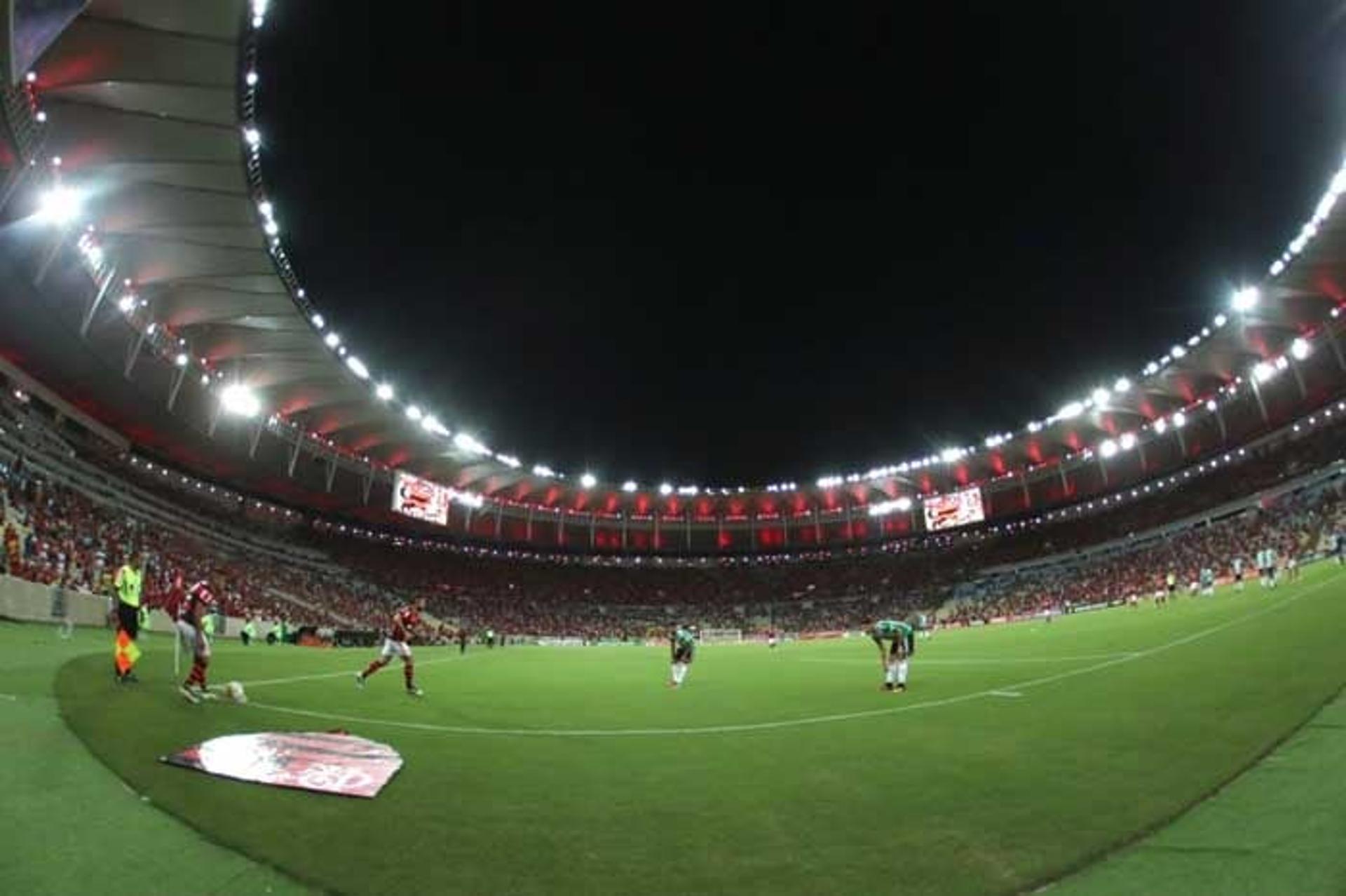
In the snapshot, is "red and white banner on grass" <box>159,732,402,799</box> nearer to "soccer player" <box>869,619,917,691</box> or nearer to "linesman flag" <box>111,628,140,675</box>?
"linesman flag" <box>111,628,140,675</box>

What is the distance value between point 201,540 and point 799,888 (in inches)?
2024

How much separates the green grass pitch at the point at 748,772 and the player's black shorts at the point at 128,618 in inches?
33.6

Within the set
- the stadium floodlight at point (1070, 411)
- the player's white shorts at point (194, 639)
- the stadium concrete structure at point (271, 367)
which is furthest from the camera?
the stadium floodlight at point (1070, 411)

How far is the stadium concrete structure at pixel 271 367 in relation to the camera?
899 inches

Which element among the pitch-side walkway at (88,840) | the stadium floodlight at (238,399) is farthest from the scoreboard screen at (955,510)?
the pitch-side walkway at (88,840)

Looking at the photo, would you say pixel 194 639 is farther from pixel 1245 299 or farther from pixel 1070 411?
pixel 1070 411

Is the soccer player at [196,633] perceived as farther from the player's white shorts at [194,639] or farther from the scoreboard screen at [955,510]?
the scoreboard screen at [955,510]

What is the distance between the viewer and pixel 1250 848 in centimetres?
446

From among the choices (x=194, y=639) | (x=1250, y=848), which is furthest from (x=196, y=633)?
(x=1250, y=848)

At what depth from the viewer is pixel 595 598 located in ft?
260

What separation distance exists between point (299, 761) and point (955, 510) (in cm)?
7186

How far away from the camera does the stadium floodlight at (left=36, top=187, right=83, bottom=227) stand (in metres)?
25.7

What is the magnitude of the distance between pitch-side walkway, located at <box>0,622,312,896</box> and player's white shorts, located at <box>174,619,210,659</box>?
3488 millimetres

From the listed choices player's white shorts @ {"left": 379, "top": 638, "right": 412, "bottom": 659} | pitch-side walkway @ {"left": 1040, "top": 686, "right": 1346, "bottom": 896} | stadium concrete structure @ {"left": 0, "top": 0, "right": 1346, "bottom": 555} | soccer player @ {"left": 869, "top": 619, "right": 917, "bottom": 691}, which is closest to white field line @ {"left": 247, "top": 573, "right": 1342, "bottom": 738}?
soccer player @ {"left": 869, "top": 619, "right": 917, "bottom": 691}
